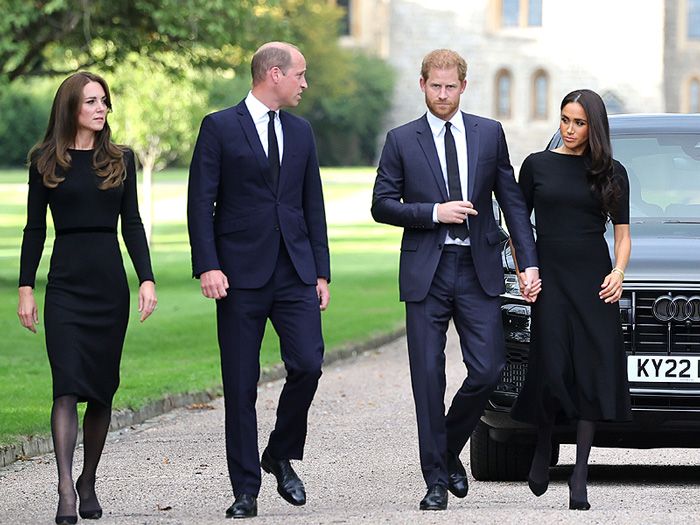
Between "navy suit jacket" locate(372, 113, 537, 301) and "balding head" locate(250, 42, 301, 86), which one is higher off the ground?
"balding head" locate(250, 42, 301, 86)

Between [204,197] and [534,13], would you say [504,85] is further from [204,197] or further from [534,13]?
[204,197]

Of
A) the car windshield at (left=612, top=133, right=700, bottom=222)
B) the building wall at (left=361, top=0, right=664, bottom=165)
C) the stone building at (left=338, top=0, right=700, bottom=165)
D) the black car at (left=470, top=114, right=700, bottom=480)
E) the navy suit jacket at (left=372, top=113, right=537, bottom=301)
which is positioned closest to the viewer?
the navy suit jacket at (left=372, top=113, right=537, bottom=301)

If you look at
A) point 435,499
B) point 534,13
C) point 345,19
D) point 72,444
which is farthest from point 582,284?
point 345,19

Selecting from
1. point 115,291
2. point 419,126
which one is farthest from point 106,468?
point 419,126

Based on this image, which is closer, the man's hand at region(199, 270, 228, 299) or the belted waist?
the man's hand at region(199, 270, 228, 299)

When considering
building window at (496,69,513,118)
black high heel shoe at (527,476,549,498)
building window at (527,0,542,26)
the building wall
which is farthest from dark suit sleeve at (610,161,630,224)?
building window at (496,69,513,118)

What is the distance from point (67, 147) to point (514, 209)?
1922 mm

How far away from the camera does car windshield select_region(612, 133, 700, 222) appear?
32.5 ft

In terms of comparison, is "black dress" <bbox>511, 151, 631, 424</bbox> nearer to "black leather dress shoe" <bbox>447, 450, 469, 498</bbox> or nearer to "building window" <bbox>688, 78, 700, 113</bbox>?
"black leather dress shoe" <bbox>447, 450, 469, 498</bbox>

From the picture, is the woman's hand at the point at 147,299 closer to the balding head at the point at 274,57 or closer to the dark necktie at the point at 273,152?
the dark necktie at the point at 273,152

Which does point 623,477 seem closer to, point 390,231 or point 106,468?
point 106,468

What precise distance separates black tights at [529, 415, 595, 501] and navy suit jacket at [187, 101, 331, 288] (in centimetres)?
123

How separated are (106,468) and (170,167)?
8415 centimetres

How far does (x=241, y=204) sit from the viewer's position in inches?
315
